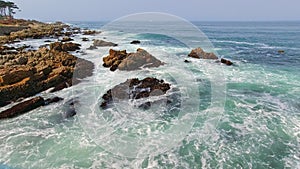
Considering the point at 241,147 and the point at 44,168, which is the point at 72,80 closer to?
the point at 44,168

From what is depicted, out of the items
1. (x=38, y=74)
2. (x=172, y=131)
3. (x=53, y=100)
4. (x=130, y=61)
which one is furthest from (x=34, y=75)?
(x=172, y=131)

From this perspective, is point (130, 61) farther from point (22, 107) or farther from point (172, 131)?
point (172, 131)

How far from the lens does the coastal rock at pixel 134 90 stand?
13359 mm

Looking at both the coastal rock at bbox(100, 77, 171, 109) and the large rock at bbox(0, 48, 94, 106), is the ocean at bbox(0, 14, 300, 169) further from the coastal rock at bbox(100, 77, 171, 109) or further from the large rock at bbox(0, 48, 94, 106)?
the large rock at bbox(0, 48, 94, 106)

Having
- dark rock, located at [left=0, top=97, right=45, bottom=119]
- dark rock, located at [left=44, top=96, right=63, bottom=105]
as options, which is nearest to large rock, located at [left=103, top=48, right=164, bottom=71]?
dark rock, located at [left=44, top=96, right=63, bottom=105]

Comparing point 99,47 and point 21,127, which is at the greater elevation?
point 99,47

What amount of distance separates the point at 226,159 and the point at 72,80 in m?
12.2

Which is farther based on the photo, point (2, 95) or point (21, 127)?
point (2, 95)

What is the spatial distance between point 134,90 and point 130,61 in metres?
6.13

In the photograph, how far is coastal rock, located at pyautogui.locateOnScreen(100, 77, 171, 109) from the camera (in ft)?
43.8

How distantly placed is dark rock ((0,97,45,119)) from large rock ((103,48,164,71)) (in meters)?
7.85

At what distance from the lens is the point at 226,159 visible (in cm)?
791

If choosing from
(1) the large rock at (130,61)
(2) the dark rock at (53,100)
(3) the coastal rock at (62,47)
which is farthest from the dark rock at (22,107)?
(3) the coastal rock at (62,47)

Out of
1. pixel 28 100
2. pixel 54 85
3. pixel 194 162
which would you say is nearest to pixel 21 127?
pixel 28 100
